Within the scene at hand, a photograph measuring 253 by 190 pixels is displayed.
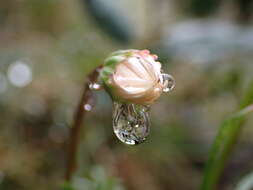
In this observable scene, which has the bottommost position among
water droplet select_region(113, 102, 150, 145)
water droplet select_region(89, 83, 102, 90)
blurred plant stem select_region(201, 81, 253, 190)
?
blurred plant stem select_region(201, 81, 253, 190)

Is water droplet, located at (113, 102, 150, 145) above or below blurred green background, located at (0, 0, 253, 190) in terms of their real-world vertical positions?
above

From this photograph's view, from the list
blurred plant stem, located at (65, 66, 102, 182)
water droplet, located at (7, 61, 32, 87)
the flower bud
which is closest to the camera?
the flower bud

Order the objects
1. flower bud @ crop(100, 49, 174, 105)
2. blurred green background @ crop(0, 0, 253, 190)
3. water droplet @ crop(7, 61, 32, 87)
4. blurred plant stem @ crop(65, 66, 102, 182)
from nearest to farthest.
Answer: flower bud @ crop(100, 49, 174, 105)
blurred plant stem @ crop(65, 66, 102, 182)
blurred green background @ crop(0, 0, 253, 190)
water droplet @ crop(7, 61, 32, 87)

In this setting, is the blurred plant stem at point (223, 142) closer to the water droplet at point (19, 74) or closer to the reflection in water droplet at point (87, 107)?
the reflection in water droplet at point (87, 107)

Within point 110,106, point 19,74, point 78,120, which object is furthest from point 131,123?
point 19,74

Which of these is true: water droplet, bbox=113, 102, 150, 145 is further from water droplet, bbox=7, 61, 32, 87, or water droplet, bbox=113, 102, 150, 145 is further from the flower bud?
water droplet, bbox=7, 61, 32, 87

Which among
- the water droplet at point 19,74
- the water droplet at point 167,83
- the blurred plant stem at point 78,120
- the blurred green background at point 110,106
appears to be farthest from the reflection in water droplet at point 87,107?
the water droplet at point 19,74

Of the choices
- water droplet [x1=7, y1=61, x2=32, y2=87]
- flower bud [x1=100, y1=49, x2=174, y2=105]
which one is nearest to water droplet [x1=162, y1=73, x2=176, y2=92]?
flower bud [x1=100, y1=49, x2=174, y2=105]
